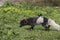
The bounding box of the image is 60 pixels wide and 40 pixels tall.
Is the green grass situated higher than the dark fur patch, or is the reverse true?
the dark fur patch

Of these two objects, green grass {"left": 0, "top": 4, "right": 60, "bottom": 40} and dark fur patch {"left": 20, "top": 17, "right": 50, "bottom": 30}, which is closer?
green grass {"left": 0, "top": 4, "right": 60, "bottom": 40}

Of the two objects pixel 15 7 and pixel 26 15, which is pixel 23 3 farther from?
pixel 26 15

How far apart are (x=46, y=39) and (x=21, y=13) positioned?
15.3 feet

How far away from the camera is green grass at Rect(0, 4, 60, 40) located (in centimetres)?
1031

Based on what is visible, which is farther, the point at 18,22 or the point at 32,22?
the point at 18,22

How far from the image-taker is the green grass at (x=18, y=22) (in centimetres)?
1031

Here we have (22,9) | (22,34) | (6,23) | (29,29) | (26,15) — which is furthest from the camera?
(22,9)

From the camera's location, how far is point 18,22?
41.4 ft

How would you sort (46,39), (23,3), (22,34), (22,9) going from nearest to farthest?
(46,39) → (22,34) → (22,9) → (23,3)

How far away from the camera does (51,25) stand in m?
11.1

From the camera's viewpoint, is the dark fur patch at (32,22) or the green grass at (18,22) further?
the dark fur patch at (32,22)

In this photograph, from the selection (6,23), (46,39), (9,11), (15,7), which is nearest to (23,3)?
(15,7)

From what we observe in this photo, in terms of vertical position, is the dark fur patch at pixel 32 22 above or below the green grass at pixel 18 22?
above

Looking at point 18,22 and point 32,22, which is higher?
point 32,22
